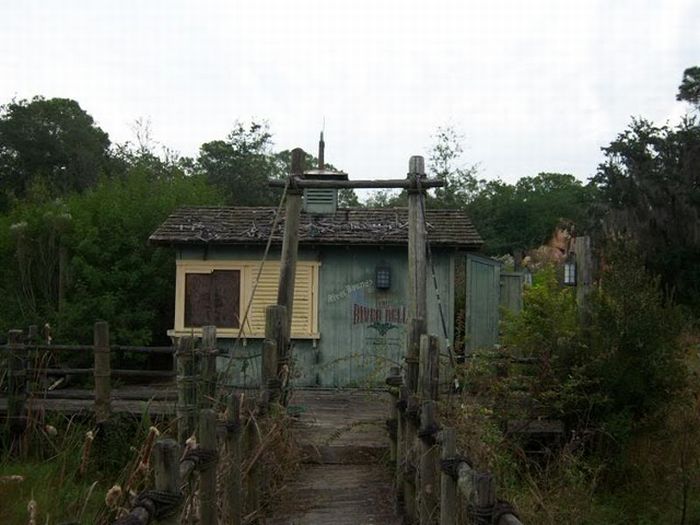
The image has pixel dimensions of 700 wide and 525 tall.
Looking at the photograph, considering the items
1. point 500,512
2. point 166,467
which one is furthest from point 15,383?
point 500,512

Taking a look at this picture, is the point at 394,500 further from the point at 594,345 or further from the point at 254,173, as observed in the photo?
the point at 254,173

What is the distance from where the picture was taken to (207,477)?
4.27 meters

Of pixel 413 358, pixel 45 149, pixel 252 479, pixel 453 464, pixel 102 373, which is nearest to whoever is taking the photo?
pixel 453 464

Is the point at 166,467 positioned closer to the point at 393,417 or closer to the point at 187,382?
the point at 187,382

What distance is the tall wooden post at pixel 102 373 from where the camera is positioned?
9.84m

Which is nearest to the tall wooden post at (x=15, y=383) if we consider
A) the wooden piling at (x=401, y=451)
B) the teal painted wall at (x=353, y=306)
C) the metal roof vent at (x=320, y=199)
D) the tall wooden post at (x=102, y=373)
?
the tall wooden post at (x=102, y=373)

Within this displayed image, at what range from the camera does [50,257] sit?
1554cm

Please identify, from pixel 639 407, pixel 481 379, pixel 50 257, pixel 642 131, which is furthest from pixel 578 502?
pixel 642 131

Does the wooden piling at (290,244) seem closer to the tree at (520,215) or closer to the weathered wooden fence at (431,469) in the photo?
the weathered wooden fence at (431,469)

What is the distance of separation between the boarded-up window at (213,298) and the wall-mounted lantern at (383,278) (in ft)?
7.81

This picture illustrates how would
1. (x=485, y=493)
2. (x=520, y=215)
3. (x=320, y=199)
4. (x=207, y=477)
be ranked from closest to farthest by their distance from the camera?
(x=485, y=493) < (x=207, y=477) < (x=320, y=199) < (x=520, y=215)

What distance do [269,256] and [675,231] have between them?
16702 mm

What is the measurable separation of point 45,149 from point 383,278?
96.2ft

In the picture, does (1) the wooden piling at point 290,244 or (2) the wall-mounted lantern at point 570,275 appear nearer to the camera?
(1) the wooden piling at point 290,244
